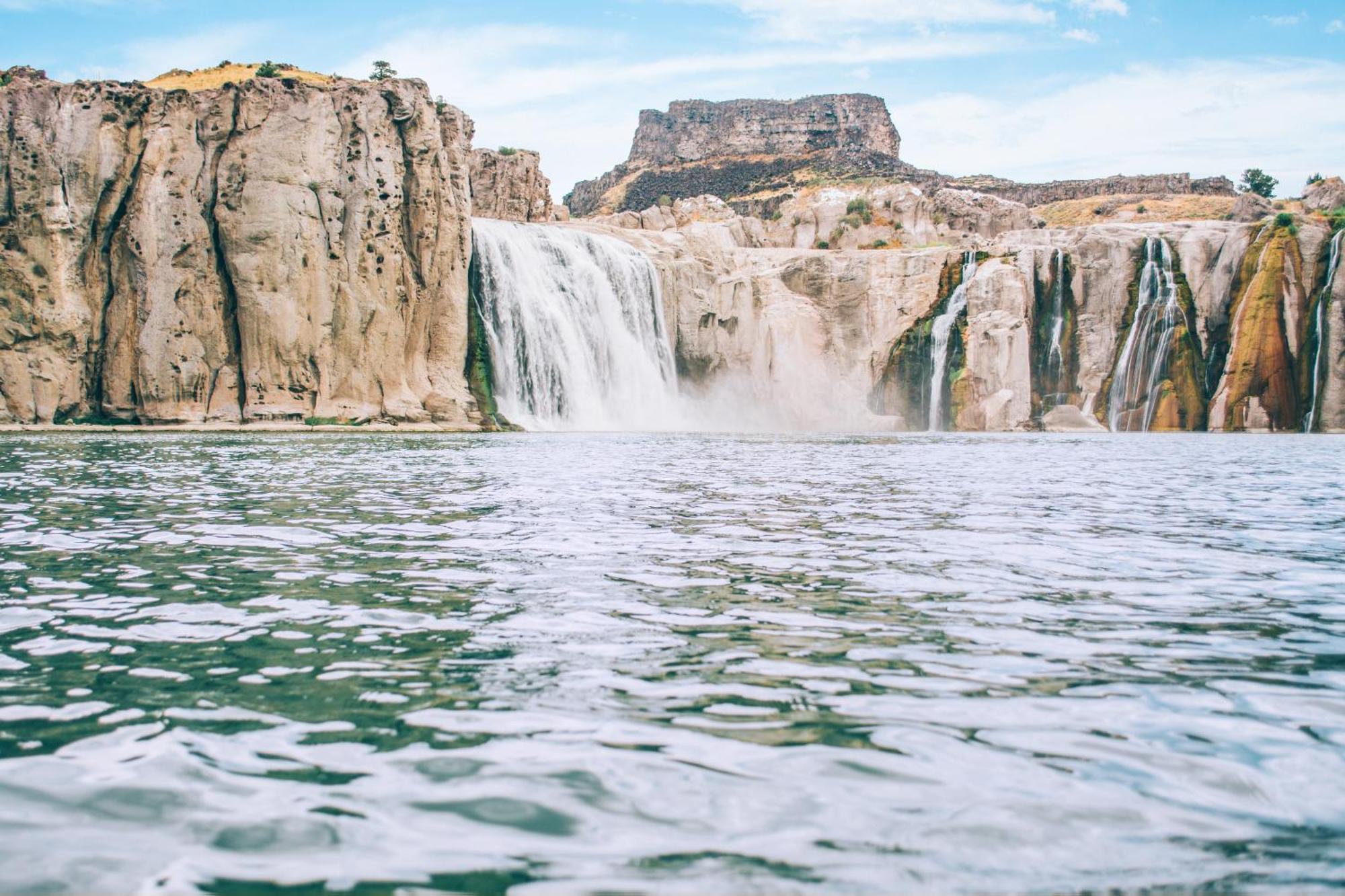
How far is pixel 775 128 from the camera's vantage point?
132 metres

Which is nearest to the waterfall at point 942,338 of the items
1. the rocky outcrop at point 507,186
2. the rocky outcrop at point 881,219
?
the rocky outcrop at point 881,219

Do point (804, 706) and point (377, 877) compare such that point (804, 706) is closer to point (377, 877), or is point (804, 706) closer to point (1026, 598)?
point (377, 877)

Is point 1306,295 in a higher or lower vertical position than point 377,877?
higher

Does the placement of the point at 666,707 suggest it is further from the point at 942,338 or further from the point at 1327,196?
the point at 1327,196

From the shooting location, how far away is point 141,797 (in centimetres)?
343

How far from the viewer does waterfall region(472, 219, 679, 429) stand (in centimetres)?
4184

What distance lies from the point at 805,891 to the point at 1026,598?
182 inches

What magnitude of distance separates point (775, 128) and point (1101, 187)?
165 feet

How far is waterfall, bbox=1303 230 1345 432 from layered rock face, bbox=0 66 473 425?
3968 cm

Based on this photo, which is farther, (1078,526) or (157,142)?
(157,142)

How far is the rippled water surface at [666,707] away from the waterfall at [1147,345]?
141 ft

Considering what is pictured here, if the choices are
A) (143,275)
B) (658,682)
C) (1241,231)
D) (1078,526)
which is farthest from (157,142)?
(1241,231)

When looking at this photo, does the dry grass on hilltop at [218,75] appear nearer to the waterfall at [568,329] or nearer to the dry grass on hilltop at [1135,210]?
the waterfall at [568,329]

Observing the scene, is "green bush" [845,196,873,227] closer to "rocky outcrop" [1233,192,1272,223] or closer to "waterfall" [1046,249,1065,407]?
"waterfall" [1046,249,1065,407]
